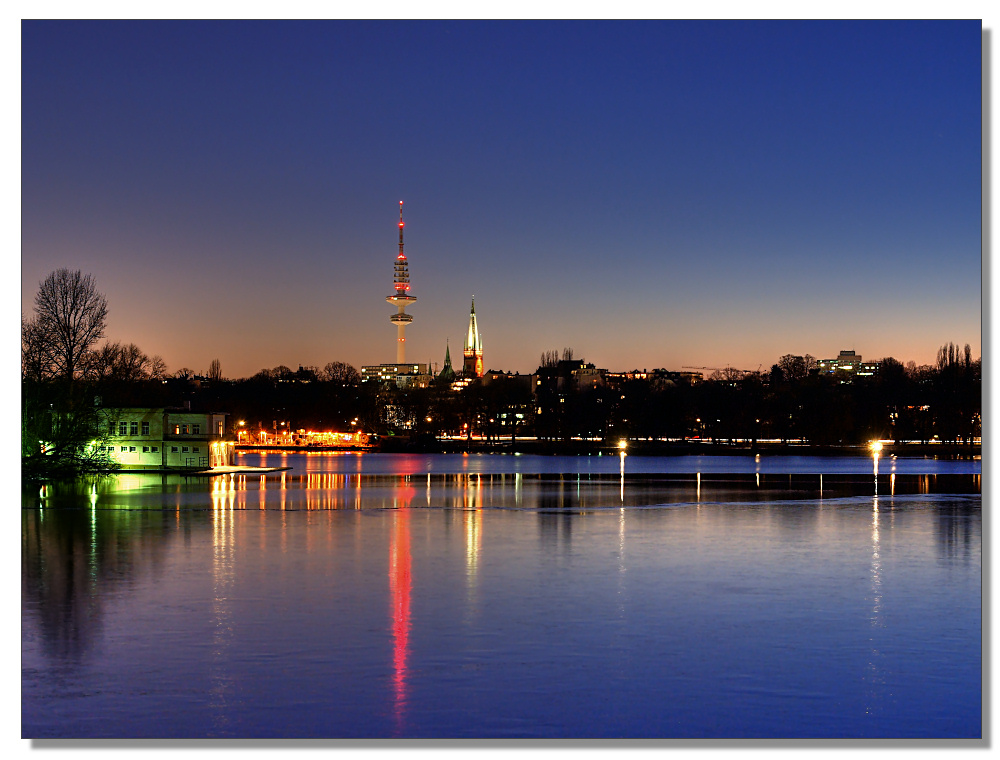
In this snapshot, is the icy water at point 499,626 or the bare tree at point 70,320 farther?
the bare tree at point 70,320

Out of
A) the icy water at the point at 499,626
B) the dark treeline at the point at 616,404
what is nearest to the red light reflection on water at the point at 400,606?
the icy water at the point at 499,626

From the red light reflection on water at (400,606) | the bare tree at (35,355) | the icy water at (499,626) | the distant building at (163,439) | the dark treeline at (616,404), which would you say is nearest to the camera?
the icy water at (499,626)

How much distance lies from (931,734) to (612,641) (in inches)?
168

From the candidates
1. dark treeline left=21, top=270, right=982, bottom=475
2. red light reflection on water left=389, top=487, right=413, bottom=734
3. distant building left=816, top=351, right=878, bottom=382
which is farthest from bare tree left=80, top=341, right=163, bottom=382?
distant building left=816, top=351, right=878, bottom=382

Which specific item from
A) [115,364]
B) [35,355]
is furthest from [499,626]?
[115,364]

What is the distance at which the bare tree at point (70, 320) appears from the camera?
3259 centimetres

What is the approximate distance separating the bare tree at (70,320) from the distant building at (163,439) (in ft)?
35.5

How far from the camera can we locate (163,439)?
173ft

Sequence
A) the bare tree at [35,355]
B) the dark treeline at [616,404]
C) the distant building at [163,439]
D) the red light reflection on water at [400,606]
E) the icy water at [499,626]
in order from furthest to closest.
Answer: the dark treeline at [616,404], the distant building at [163,439], the bare tree at [35,355], the red light reflection on water at [400,606], the icy water at [499,626]

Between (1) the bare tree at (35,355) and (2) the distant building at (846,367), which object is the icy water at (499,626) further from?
(2) the distant building at (846,367)

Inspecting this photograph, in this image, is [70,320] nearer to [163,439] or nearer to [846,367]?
[163,439]

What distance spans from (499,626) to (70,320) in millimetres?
28485
